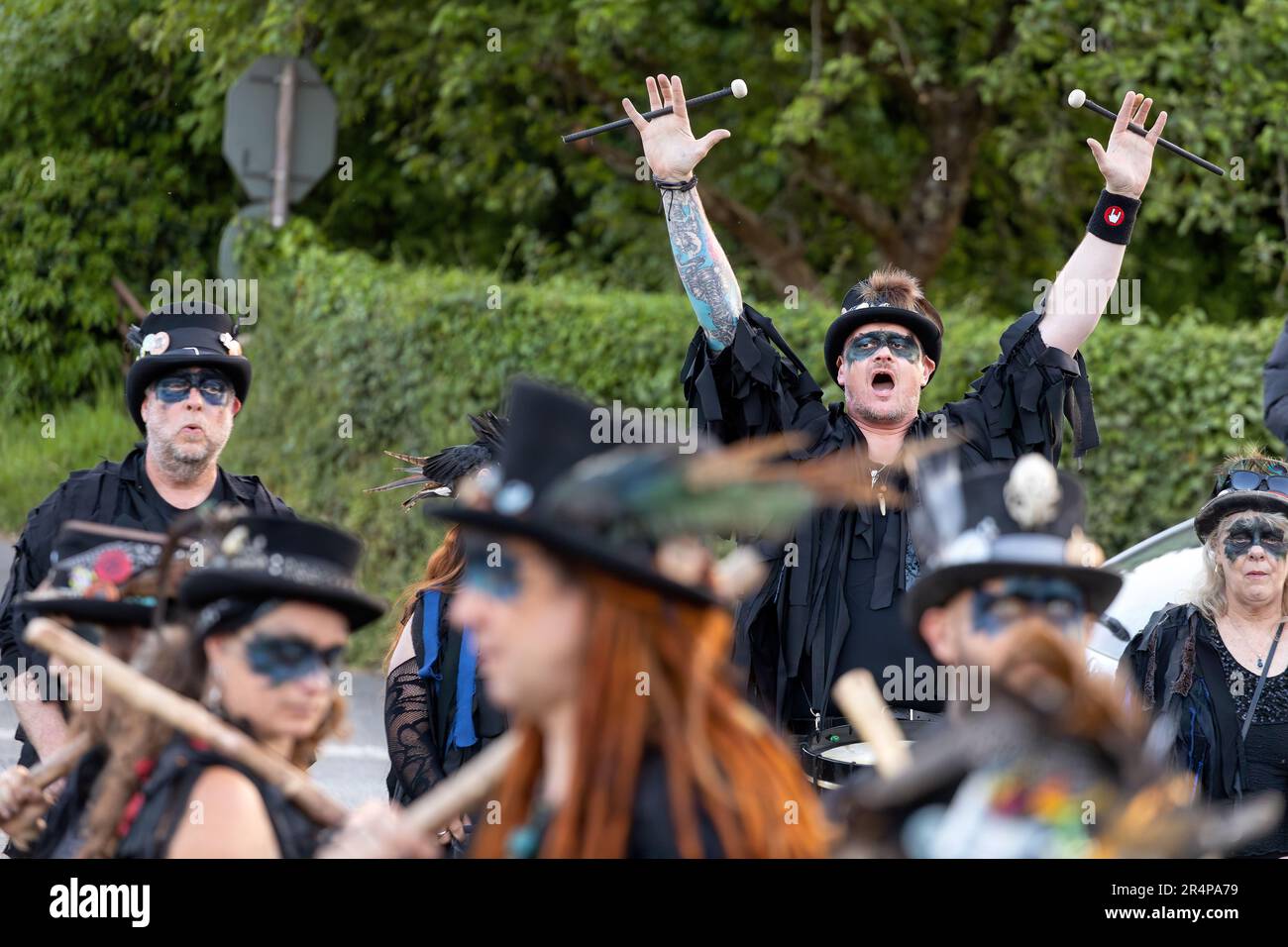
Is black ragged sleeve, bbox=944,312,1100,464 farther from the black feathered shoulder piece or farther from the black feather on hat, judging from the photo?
the black feathered shoulder piece

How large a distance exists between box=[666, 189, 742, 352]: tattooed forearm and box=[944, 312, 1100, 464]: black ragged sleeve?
0.69m

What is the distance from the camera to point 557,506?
7.54 ft

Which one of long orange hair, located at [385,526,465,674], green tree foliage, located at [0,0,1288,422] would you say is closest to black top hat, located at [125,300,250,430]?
long orange hair, located at [385,526,465,674]

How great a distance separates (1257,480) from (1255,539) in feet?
0.67

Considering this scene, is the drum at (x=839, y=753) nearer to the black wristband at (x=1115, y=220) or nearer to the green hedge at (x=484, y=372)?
the black wristband at (x=1115, y=220)

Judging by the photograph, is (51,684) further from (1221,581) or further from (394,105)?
(394,105)

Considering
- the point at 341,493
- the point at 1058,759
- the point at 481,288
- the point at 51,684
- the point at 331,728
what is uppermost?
the point at 481,288

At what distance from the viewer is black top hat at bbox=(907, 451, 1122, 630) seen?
2.59 m

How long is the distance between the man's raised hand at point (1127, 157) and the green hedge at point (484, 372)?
3648mm

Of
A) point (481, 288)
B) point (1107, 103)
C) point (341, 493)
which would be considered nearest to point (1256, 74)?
point (1107, 103)

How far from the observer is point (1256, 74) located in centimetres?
1045

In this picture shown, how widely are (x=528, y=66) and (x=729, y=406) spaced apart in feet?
26.1

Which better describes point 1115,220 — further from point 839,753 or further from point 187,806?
point 187,806
